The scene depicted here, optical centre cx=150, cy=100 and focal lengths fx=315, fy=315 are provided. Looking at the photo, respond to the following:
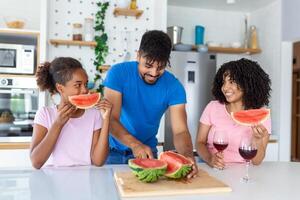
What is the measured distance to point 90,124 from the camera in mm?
1841

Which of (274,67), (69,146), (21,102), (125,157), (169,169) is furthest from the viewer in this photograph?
(274,67)

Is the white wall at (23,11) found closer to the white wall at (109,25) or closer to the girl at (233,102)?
the white wall at (109,25)

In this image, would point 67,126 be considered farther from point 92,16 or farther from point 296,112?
point 296,112

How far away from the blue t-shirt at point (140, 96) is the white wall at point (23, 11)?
2062 millimetres

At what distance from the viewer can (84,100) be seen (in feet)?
5.36

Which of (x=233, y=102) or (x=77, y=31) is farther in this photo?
(x=77, y=31)

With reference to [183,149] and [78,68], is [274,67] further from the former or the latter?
[78,68]

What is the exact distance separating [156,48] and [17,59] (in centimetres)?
196

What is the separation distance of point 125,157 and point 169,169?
2.10ft

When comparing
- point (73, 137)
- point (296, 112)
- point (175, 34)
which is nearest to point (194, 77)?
point (175, 34)

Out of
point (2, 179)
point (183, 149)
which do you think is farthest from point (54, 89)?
point (183, 149)

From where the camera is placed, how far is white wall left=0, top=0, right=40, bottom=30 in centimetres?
352

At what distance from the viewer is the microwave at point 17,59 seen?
308 cm

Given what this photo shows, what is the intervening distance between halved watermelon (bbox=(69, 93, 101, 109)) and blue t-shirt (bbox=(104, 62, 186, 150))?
0.30 metres
